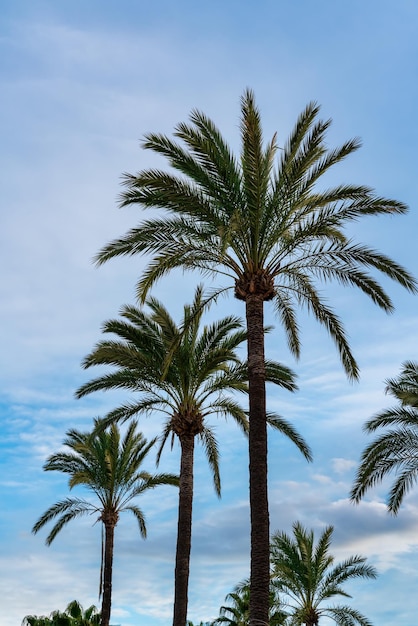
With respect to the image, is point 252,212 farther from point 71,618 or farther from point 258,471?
point 71,618

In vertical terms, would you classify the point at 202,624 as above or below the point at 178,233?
below

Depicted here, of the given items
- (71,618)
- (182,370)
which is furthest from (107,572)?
(182,370)

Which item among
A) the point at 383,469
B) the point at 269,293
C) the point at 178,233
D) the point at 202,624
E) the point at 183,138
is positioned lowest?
the point at 202,624

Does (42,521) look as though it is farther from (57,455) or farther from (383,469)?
(383,469)

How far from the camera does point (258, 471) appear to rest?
16.2 metres

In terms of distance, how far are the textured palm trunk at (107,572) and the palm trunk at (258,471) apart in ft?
61.9

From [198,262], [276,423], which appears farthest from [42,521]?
[198,262]

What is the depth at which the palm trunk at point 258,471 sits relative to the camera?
1525cm

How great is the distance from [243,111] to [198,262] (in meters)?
3.82

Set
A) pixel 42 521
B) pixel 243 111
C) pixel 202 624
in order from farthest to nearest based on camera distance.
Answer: pixel 202 624 → pixel 42 521 → pixel 243 111

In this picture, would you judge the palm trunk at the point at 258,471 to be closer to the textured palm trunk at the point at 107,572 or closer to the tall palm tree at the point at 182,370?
the tall palm tree at the point at 182,370

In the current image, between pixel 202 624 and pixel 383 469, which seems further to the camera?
pixel 202 624

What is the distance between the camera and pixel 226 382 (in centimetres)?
2369

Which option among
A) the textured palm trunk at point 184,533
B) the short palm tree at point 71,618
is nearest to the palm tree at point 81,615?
the short palm tree at point 71,618
